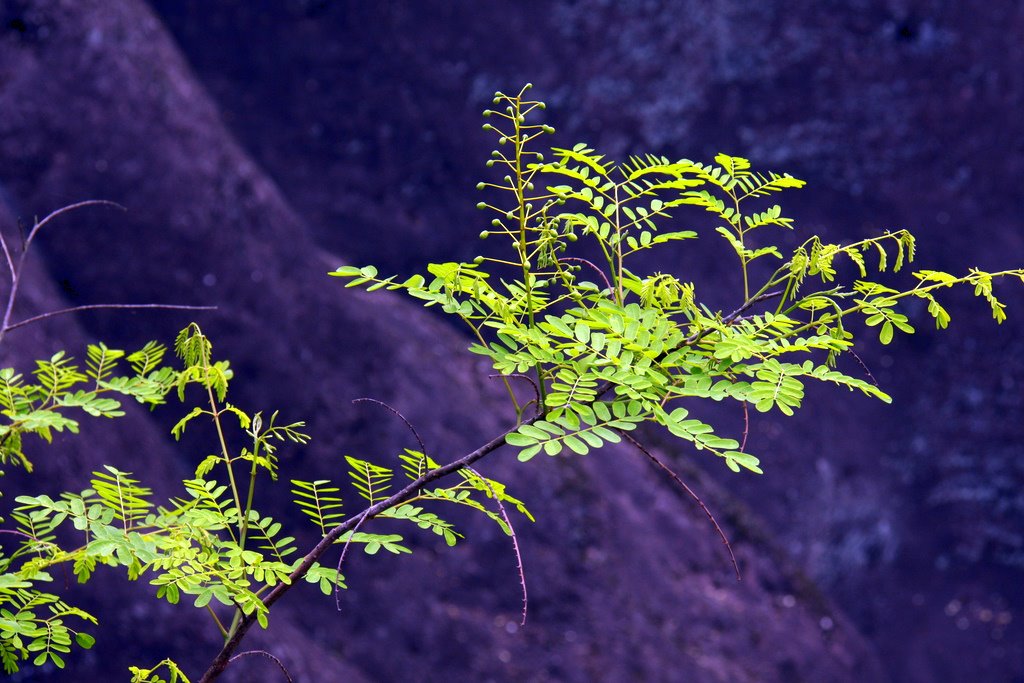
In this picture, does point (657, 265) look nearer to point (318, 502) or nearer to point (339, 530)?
point (318, 502)

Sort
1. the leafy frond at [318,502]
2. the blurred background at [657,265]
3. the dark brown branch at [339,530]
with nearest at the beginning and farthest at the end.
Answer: the dark brown branch at [339,530] → the leafy frond at [318,502] → the blurred background at [657,265]

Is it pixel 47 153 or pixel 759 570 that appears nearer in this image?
pixel 47 153

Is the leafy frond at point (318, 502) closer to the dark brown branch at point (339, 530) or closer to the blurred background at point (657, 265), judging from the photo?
the dark brown branch at point (339, 530)

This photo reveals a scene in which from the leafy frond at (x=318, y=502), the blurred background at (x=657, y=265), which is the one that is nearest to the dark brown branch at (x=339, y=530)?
the leafy frond at (x=318, y=502)

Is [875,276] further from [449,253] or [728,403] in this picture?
[449,253]

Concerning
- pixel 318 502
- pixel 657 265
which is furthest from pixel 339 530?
pixel 657 265

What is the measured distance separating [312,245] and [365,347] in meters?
0.68

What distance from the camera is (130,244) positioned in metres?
4.49

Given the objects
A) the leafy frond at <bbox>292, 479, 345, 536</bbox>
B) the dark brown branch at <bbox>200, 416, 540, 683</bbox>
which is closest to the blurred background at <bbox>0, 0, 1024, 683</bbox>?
the leafy frond at <bbox>292, 479, 345, 536</bbox>

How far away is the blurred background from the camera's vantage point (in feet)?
15.0

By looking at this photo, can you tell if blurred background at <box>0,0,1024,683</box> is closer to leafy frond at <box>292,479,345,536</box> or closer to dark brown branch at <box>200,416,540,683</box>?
leafy frond at <box>292,479,345,536</box>

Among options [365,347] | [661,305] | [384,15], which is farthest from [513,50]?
[661,305]

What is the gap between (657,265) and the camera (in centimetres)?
616

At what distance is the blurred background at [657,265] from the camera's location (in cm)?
458
